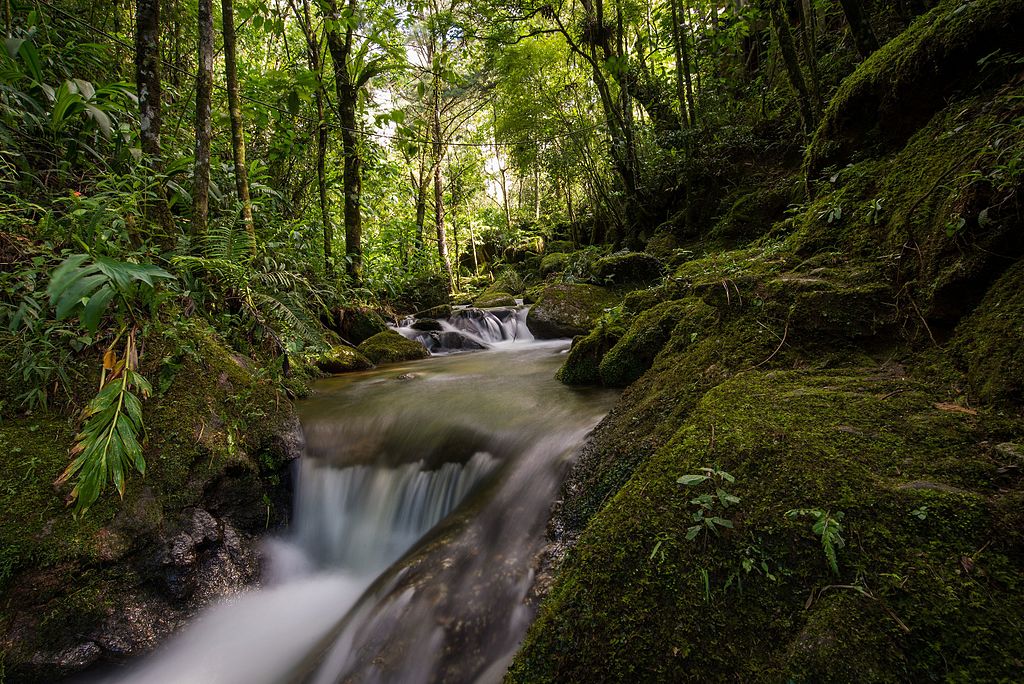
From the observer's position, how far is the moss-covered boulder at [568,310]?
7.83 m

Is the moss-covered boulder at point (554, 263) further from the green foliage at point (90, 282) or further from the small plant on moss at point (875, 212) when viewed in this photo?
the green foliage at point (90, 282)

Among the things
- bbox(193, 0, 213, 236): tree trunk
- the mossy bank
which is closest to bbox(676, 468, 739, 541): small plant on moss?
the mossy bank

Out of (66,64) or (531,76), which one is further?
(531,76)

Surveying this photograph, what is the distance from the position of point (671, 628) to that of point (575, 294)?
7.18m

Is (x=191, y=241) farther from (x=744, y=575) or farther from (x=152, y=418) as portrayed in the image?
(x=744, y=575)

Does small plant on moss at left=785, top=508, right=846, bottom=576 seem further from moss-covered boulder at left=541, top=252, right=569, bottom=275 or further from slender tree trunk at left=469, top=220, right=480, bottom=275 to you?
slender tree trunk at left=469, top=220, right=480, bottom=275

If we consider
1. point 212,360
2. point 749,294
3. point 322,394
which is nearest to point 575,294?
point 322,394

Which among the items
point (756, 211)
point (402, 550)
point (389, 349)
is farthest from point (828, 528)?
point (756, 211)

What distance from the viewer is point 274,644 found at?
8.11 feet

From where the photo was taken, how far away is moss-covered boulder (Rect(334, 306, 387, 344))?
779 cm

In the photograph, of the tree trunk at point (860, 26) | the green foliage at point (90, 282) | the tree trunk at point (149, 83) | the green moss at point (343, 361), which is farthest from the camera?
the green moss at point (343, 361)

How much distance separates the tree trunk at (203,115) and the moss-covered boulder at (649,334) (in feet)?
12.1

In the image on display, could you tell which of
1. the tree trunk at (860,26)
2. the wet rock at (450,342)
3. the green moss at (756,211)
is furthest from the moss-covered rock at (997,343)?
the wet rock at (450,342)

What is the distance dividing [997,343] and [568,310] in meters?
6.53
